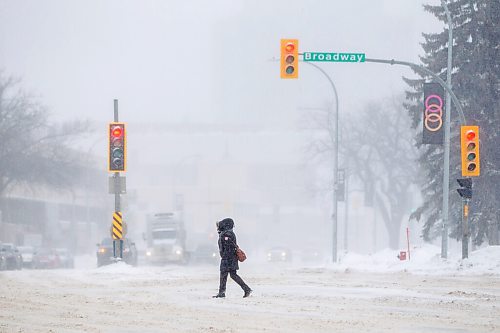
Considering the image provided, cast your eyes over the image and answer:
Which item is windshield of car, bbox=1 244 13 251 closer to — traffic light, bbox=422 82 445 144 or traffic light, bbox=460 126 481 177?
traffic light, bbox=422 82 445 144

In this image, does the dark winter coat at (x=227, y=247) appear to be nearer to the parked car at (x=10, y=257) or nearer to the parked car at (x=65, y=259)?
the parked car at (x=10, y=257)

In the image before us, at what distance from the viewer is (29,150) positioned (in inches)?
2948

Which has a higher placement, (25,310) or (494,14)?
(494,14)

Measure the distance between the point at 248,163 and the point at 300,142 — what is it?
1225cm

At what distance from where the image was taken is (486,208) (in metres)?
43.5

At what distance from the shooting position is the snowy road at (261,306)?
16.1m

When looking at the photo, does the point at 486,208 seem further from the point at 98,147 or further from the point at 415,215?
the point at 98,147

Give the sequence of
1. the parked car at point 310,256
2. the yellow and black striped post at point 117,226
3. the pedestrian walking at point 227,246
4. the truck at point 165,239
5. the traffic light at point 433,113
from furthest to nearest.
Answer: the parked car at point 310,256
the truck at point 165,239
the yellow and black striped post at point 117,226
the traffic light at point 433,113
the pedestrian walking at point 227,246

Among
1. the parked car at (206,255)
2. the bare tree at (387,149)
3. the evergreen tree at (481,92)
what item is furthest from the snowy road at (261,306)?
the bare tree at (387,149)

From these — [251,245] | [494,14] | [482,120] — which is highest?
[494,14]

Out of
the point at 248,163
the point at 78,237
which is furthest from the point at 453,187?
the point at 248,163

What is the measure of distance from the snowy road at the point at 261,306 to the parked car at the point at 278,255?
55020 mm

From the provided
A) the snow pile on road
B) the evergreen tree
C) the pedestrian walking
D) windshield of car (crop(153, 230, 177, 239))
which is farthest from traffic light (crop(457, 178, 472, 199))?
windshield of car (crop(153, 230, 177, 239))

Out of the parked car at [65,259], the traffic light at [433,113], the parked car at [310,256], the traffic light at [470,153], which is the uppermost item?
the traffic light at [433,113]
